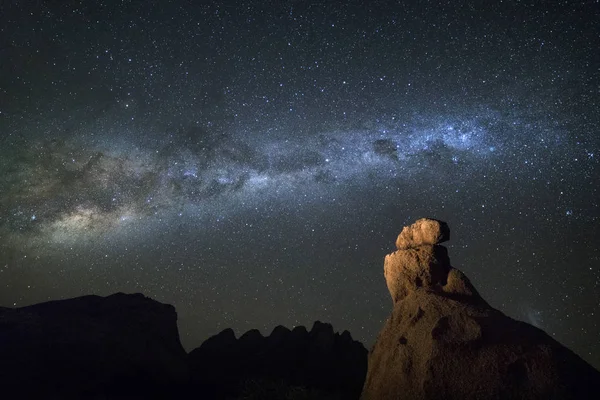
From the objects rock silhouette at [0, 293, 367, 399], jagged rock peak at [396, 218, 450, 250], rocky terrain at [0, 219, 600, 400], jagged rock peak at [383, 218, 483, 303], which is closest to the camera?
rocky terrain at [0, 219, 600, 400]

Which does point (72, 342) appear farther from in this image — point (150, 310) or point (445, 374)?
point (445, 374)

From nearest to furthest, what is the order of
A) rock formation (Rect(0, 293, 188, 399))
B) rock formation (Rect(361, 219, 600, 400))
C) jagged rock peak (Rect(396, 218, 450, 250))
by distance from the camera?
rock formation (Rect(361, 219, 600, 400)) < jagged rock peak (Rect(396, 218, 450, 250)) < rock formation (Rect(0, 293, 188, 399))

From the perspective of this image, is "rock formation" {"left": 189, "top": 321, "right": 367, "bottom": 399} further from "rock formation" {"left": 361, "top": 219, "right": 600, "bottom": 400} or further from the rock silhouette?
"rock formation" {"left": 361, "top": 219, "right": 600, "bottom": 400}

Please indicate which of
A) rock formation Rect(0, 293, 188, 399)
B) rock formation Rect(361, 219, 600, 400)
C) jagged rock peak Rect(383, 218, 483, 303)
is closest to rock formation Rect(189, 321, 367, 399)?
rock formation Rect(0, 293, 188, 399)

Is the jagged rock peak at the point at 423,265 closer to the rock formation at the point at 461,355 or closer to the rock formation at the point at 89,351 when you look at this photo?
the rock formation at the point at 461,355

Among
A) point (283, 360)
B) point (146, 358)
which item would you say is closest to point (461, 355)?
point (146, 358)

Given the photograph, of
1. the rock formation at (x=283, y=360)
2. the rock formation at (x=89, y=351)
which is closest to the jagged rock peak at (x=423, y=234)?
the rock formation at (x=283, y=360)
